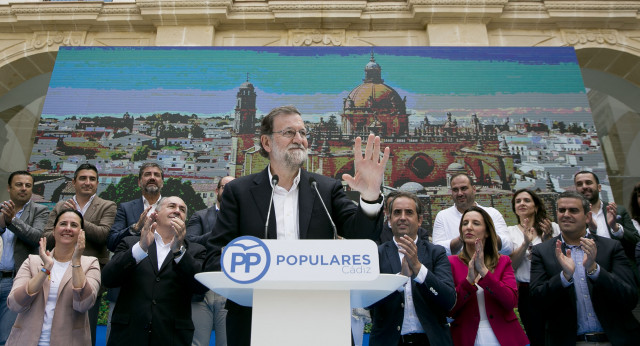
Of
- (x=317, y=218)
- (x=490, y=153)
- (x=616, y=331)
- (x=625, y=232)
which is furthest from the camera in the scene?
(x=490, y=153)

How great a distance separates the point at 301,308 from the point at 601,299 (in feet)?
7.01

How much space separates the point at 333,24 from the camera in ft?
23.4

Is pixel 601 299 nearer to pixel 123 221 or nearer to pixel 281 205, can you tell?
pixel 281 205

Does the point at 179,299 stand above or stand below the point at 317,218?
below

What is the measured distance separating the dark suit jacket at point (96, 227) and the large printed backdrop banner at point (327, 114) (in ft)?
6.67

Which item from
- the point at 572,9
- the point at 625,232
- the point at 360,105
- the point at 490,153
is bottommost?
the point at 625,232

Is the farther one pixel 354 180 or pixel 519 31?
pixel 519 31

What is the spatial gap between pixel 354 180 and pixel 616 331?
196 centimetres

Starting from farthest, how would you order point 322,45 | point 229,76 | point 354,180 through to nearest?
point 322,45 → point 229,76 → point 354,180

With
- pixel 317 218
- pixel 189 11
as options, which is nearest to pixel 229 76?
pixel 189 11

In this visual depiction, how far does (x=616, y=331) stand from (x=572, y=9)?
19.6ft

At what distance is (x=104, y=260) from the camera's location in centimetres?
343

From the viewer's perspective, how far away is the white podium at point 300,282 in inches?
50.1

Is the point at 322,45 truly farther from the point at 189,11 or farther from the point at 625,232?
the point at 625,232
